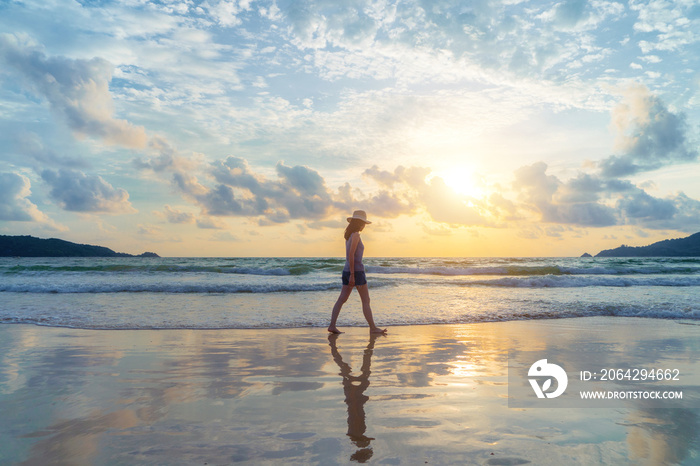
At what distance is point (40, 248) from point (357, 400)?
9900 cm

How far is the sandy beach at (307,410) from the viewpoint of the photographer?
9.30ft

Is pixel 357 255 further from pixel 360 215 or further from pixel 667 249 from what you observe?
pixel 667 249

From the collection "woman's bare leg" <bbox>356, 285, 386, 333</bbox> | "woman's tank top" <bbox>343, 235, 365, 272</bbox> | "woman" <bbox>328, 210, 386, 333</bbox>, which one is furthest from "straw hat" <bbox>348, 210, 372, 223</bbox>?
"woman's bare leg" <bbox>356, 285, 386, 333</bbox>

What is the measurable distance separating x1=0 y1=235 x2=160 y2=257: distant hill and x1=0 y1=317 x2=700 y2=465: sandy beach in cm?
9024

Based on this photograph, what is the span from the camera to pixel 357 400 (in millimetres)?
3963

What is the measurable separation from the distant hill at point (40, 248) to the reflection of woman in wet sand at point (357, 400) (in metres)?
92.1

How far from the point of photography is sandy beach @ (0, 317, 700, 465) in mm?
2834

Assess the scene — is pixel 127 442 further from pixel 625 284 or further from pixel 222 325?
pixel 625 284

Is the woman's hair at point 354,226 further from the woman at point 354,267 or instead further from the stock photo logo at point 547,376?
the stock photo logo at point 547,376

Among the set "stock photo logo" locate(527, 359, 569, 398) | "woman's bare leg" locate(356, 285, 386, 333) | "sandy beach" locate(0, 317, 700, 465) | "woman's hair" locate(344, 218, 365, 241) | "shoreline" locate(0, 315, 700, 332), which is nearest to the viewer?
"sandy beach" locate(0, 317, 700, 465)

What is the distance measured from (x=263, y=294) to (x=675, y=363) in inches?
517

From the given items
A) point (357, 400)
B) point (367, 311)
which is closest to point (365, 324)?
point (367, 311)

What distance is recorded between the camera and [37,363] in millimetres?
5566

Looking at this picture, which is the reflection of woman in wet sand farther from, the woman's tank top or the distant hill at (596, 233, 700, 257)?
the distant hill at (596, 233, 700, 257)
